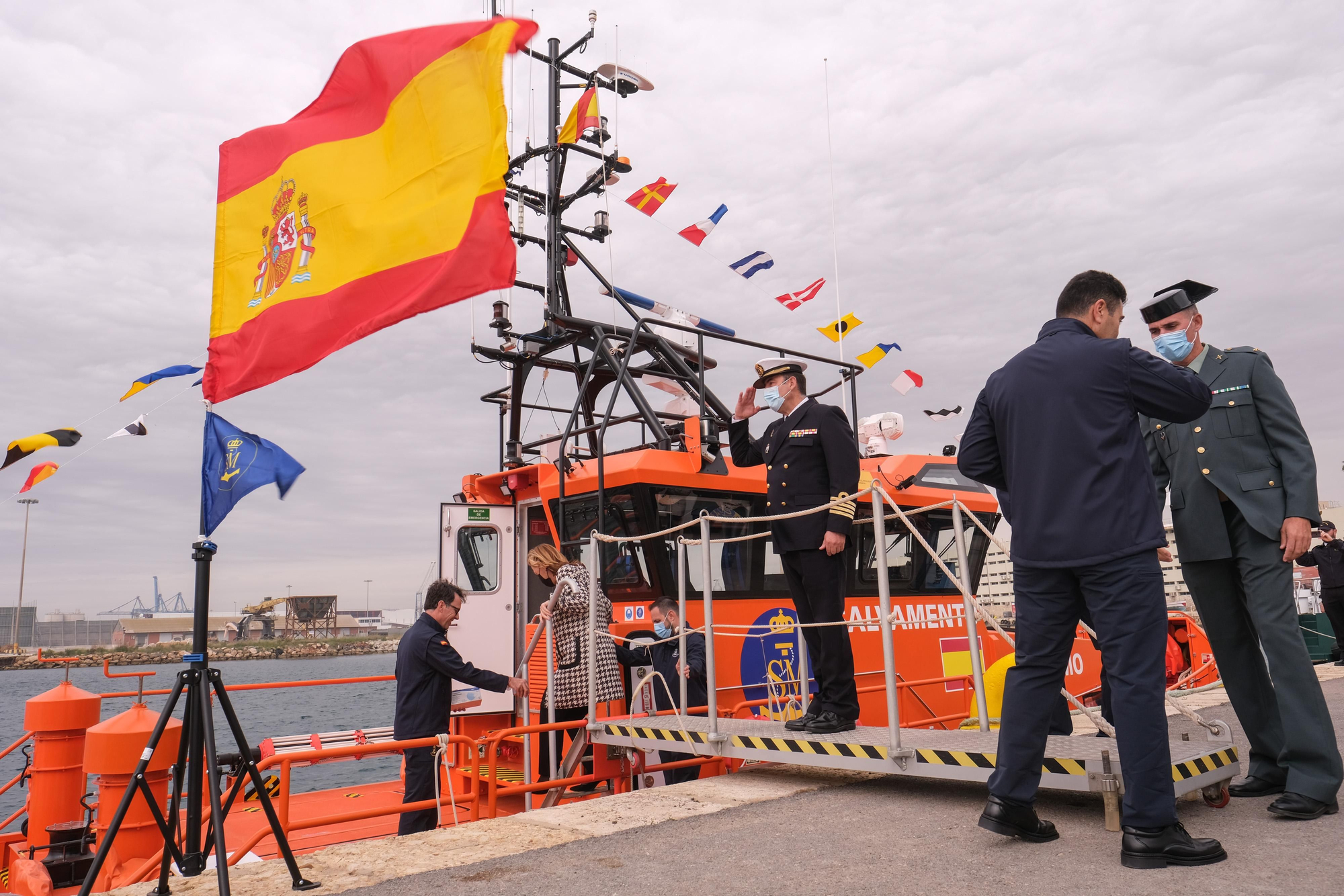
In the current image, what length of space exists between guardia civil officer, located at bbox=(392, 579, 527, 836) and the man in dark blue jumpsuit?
374 cm

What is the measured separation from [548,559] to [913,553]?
3807mm

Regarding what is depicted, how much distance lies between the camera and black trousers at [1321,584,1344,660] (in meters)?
11.4

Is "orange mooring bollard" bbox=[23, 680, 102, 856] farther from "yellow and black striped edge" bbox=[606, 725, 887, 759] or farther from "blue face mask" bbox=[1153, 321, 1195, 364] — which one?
"blue face mask" bbox=[1153, 321, 1195, 364]

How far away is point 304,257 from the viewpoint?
4.44 metres

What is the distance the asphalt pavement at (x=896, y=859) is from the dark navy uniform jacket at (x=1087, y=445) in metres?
0.93

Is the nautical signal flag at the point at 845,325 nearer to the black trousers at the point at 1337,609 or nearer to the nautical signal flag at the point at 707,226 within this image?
the nautical signal flag at the point at 707,226

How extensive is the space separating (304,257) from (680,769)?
4.51 metres

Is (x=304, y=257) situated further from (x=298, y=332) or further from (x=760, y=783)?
(x=760, y=783)

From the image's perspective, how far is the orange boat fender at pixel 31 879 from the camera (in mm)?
5527

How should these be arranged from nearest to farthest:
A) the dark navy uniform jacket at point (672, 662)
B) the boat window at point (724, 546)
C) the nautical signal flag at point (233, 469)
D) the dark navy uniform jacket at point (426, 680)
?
1. the nautical signal flag at point (233, 469)
2. the dark navy uniform jacket at point (426, 680)
3. the dark navy uniform jacket at point (672, 662)
4. the boat window at point (724, 546)

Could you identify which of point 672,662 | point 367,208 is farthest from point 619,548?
point 367,208

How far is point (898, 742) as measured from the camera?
12.5 ft

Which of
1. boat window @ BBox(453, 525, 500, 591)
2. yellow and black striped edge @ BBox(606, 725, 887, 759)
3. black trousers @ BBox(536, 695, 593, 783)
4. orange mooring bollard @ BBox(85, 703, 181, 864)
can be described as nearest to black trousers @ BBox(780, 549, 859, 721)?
yellow and black striped edge @ BBox(606, 725, 887, 759)

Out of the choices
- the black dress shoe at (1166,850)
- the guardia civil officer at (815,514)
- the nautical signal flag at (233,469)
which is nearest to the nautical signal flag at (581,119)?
the guardia civil officer at (815,514)
